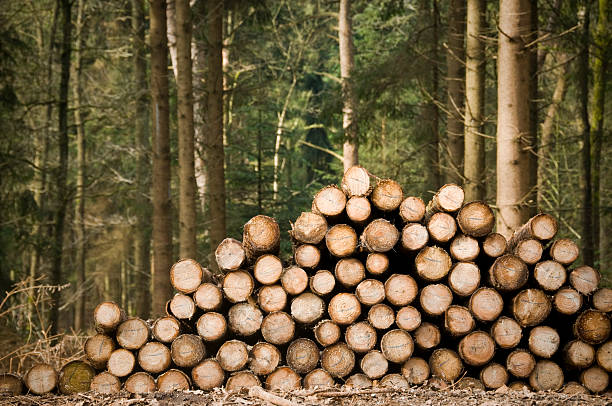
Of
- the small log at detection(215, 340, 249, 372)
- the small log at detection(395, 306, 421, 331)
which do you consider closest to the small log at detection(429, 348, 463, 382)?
the small log at detection(395, 306, 421, 331)

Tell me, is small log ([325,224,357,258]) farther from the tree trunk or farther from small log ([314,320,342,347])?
the tree trunk

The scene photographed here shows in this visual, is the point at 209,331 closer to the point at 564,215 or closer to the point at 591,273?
the point at 591,273

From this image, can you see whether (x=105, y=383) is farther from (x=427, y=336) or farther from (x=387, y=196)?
(x=387, y=196)

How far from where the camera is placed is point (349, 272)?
509 cm

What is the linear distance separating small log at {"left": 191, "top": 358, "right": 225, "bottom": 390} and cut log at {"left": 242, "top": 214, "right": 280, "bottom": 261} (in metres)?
1.01

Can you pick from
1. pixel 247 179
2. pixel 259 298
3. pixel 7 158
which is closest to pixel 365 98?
pixel 247 179

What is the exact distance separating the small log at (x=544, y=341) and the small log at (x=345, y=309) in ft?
4.93

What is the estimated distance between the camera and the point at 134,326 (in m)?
5.08

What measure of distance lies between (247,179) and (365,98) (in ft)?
12.5

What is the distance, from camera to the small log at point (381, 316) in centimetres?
508

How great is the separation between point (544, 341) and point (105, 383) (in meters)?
3.74

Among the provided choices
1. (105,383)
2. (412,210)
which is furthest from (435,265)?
(105,383)

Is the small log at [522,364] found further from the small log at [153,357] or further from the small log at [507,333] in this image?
the small log at [153,357]

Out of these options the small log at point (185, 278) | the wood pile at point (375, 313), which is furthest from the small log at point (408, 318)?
the small log at point (185, 278)
